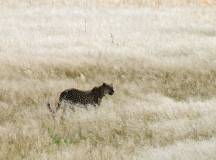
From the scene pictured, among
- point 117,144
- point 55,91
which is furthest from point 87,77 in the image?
point 117,144

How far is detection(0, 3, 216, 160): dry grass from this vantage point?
8055 mm

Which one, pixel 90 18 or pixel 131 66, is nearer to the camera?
pixel 131 66

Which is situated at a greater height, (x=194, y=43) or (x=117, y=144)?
(x=117, y=144)

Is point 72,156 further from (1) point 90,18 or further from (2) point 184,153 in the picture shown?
(1) point 90,18

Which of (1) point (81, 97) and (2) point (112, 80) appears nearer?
(1) point (81, 97)

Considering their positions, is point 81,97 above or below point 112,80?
above

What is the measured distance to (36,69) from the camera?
43.0ft

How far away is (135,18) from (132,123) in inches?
451

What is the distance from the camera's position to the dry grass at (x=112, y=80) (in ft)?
26.4

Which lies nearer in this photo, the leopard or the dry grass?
the dry grass

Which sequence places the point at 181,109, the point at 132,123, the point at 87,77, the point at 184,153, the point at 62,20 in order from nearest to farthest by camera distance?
the point at 184,153 < the point at 132,123 < the point at 181,109 < the point at 87,77 < the point at 62,20

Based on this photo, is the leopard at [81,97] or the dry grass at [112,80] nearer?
the dry grass at [112,80]

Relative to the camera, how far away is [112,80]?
41.5ft

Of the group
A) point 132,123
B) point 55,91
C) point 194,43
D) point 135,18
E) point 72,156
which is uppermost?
point 72,156
